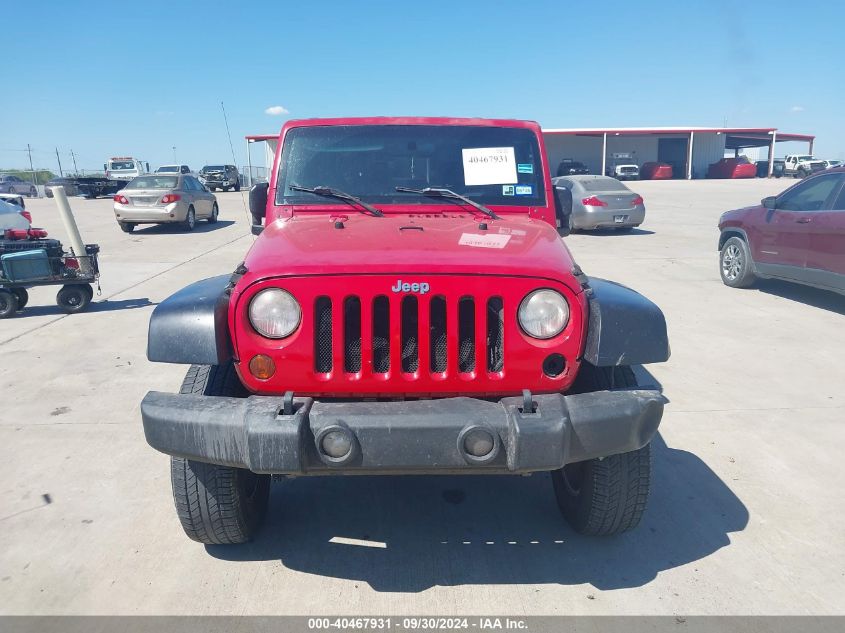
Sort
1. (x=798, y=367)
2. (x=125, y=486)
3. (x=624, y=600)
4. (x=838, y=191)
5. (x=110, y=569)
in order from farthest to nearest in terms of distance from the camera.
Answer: (x=838, y=191) → (x=798, y=367) → (x=125, y=486) → (x=110, y=569) → (x=624, y=600)

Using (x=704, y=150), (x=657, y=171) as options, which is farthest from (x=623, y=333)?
(x=704, y=150)

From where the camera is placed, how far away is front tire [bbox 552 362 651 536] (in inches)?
115

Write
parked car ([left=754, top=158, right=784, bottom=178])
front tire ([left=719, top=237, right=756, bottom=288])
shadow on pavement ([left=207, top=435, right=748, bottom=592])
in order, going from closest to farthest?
shadow on pavement ([left=207, top=435, right=748, bottom=592]) < front tire ([left=719, top=237, right=756, bottom=288]) < parked car ([left=754, top=158, right=784, bottom=178])

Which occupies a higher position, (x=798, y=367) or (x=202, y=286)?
(x=202, y=286)

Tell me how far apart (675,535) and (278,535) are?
77.2 inches

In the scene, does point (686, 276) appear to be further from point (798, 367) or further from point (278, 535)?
point (278, 535)

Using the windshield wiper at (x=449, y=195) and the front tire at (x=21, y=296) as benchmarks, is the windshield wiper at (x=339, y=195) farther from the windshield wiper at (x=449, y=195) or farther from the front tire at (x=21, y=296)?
the front tire at (x=21, y=296)

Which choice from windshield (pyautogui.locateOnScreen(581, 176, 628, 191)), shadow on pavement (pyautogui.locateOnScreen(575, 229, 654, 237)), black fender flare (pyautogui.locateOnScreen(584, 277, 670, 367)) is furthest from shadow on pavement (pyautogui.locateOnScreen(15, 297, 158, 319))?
windshield (pyautogui.locateOnScreen(581, 176, 628, 191))

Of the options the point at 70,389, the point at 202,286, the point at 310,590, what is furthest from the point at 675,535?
the point at 70,389

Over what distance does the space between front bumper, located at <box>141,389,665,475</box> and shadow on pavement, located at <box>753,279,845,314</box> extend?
679 cm

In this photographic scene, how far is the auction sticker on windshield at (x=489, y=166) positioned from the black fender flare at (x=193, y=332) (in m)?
1.68

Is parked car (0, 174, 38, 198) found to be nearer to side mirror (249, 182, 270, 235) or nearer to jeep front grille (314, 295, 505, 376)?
side mirror (249, 182, 270, 235)

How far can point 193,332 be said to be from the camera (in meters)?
2.67
